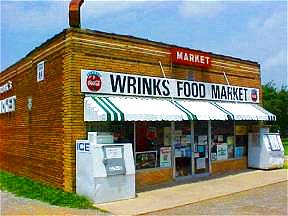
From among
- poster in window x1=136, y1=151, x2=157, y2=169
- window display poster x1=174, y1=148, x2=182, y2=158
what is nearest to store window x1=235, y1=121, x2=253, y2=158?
window display poster x1=174, y1=148, x2=182, y2=158

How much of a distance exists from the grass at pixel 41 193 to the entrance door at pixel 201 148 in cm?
544

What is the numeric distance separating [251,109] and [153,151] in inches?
214

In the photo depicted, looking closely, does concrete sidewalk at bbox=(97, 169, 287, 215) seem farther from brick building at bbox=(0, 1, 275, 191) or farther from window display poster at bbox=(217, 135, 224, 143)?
window display poster at bbox=(217, 135, 224, 143)

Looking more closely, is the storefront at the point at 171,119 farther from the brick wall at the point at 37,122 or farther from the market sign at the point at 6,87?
the market sign at the point at 6,87

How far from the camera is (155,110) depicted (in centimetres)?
1383

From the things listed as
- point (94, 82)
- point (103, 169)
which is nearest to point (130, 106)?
point (94, 82)

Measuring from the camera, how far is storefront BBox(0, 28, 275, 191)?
12.9 m

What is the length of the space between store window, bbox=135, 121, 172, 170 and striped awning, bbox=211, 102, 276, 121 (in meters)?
2.60

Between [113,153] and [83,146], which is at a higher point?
[83,146]

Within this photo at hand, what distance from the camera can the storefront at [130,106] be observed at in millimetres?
12930

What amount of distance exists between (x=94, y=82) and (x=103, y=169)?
2.67 metres

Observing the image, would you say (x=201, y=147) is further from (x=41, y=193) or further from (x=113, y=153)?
(x=41, y=193)

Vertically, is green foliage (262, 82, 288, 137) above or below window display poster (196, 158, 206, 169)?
above

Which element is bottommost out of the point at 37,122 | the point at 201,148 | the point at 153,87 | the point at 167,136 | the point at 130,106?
the point at 201,148
